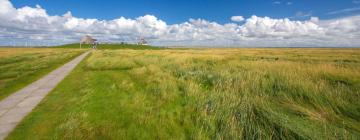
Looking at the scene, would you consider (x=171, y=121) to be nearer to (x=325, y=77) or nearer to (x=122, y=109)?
(x=122, y=109)

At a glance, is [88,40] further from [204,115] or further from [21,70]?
[204,115]

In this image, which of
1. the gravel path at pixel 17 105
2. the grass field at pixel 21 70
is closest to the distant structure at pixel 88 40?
the grass field at pixel 21 70

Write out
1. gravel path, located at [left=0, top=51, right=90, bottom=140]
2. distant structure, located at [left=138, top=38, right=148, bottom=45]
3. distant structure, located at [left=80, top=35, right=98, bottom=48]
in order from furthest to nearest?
distant structure, located at [left=138, top=38, right=148, bottom=45] → distant structure, located at [left=80, top=35, right=98, bottom=48] → gravel path, located at [left=0, top=51, right=90, bottom=140]

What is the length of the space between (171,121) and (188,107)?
1476 millimetres

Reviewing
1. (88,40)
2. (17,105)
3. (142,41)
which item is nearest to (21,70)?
(17,105)

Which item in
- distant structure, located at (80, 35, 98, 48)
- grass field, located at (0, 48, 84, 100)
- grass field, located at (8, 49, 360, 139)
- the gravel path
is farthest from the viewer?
distant structure, located at (80, 35, 98, 48)

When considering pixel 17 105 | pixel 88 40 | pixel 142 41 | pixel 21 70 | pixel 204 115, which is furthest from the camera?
pixel 142 41

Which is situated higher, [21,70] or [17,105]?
[21,70]

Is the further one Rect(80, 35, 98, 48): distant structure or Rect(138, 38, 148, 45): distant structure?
Rect(138, 38, 148, 45): distant structure

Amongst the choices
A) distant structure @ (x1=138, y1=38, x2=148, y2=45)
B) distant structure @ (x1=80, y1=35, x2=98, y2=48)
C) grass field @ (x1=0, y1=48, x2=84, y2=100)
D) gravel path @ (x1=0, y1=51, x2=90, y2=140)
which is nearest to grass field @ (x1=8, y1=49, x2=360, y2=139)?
gravel path @ (x1=0, y1=51, x2=90, y2=140)

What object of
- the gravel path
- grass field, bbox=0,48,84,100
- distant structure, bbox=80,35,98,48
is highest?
distant structure, bbox=80,35,98,48

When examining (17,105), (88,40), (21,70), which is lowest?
(17,105)

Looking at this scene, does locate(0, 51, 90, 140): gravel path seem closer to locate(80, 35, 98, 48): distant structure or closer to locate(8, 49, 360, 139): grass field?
locate(8, 49, 360, 139): grass field

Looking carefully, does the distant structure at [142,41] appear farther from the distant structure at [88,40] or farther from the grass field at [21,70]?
the grass field at [21,70]
